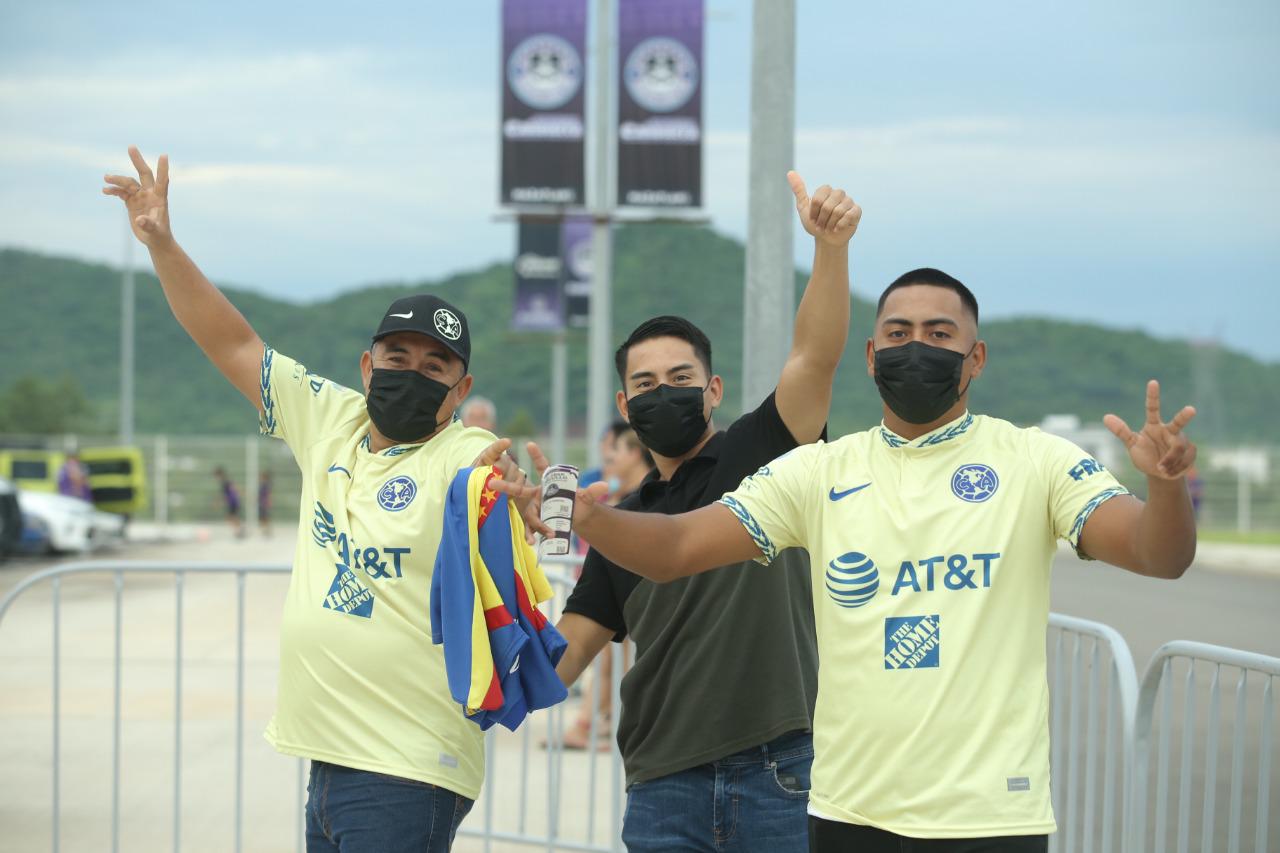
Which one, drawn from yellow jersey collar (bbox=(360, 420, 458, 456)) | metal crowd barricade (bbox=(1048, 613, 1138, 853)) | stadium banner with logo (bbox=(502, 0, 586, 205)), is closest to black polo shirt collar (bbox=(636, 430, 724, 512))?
yellow jersey collar (bbox=(360, 420, 458, 456))

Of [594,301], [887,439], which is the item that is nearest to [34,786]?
[887,439]

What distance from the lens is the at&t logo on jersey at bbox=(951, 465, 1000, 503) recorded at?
2.87m

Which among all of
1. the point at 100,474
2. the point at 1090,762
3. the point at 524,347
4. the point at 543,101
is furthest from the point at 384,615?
the point at 524,347

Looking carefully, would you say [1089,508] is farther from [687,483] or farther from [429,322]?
[429,322]

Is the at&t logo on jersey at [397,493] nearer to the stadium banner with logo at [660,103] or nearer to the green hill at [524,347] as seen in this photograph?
the stadium banner with logo at [660,103]

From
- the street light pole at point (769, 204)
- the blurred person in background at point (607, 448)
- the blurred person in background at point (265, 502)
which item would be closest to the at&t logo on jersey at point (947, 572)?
the street light pole at point (769, 204)

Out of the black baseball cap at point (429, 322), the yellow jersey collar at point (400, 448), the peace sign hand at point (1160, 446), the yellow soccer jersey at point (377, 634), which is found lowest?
the yellow soccer jersey at point (377, 634)

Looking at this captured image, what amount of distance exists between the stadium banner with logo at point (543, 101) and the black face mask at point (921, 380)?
12.4 meters

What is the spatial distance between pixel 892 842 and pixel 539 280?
63.1ft

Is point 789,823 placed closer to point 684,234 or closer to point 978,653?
point 978,653

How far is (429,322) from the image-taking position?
3.43 meters

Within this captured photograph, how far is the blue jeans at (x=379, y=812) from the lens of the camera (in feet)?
10.6

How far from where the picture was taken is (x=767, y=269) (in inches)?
203

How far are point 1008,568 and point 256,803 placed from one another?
5727mm
